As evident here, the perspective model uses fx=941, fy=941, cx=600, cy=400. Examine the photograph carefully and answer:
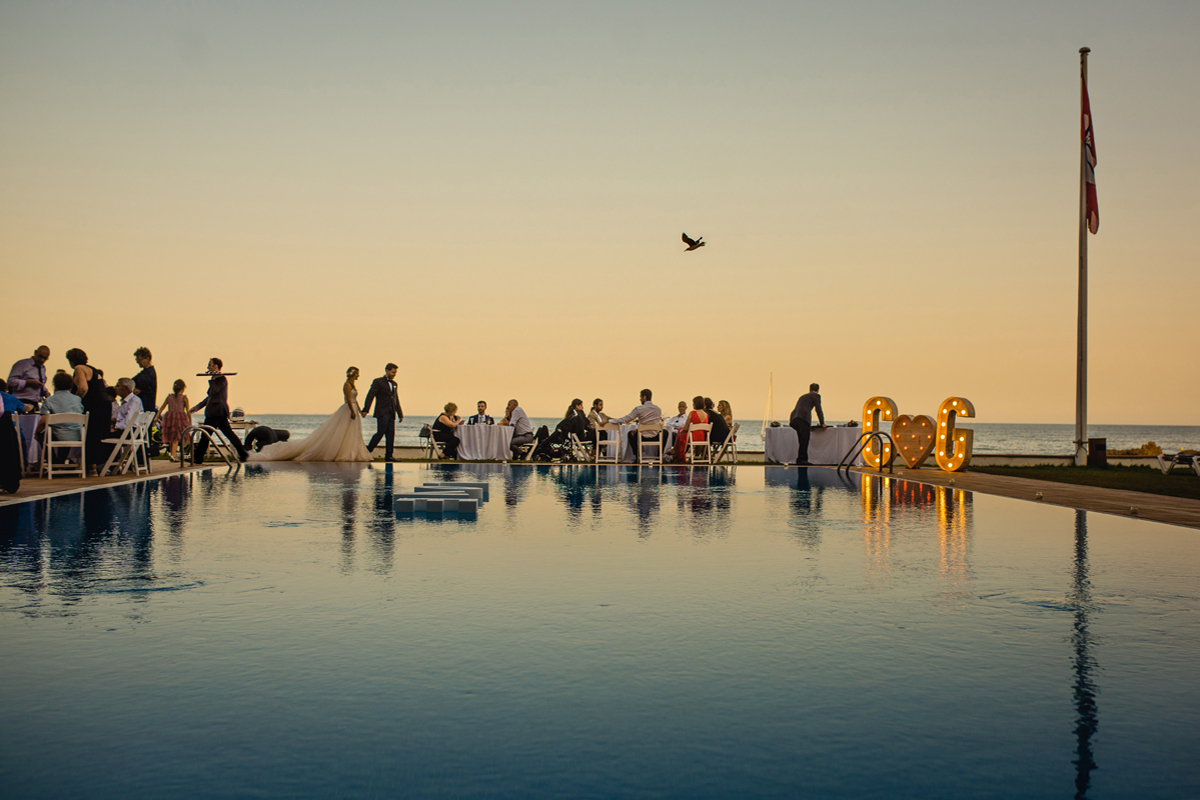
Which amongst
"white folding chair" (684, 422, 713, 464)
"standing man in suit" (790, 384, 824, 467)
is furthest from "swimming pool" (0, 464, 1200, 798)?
"standing man in suit" (790, 384, 824, 467)

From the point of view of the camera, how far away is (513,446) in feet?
70.4

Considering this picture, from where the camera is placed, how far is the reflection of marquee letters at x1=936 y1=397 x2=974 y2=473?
16.9 meters

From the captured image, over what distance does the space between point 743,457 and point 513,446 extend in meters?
8.50

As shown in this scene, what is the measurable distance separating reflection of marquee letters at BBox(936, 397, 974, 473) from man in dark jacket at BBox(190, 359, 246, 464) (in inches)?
507

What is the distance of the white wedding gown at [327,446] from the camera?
19.8 m

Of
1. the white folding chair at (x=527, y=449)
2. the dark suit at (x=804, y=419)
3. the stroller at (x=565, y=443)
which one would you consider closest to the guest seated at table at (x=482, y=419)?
the white folding chair at (x=527, y=449)

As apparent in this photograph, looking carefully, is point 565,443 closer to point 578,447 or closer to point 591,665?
point 578,447

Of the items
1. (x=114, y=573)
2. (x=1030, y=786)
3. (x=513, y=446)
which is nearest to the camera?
(x=1030, y=786)

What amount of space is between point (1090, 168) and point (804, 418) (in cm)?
802

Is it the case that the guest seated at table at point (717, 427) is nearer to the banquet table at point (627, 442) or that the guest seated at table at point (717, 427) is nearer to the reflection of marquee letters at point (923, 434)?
the banquet table at point (627, 442)

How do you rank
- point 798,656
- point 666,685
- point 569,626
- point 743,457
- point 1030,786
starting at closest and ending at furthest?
1. point 1030,786
2. point 666,685
3. point 798,656
4. point 569,626
5. point 743,457

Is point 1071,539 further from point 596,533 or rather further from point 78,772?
point 78,772

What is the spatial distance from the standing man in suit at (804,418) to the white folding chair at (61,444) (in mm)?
13747

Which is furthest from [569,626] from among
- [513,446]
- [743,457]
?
[743,457]
